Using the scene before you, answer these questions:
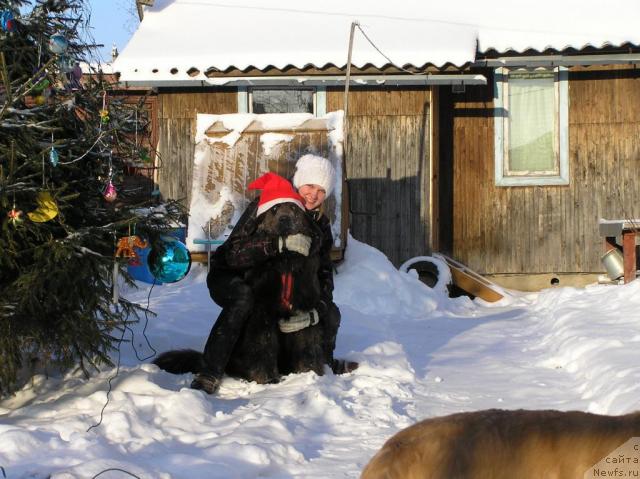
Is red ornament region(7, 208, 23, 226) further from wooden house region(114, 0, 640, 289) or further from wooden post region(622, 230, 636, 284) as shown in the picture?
wooden post region(622, 230, 636, 284)

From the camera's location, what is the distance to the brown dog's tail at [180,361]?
5688mm

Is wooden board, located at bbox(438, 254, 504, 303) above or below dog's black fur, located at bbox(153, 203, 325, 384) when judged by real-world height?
below

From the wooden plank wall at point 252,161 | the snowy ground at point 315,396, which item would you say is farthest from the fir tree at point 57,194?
the wooden plank wall at point 252,161

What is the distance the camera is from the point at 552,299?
32.6 ft

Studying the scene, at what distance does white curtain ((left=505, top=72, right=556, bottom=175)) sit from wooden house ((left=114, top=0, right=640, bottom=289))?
2cm

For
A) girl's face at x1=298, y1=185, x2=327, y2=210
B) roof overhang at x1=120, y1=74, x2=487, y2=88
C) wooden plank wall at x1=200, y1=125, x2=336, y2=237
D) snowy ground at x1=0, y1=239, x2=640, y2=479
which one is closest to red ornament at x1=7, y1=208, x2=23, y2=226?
snowy ground at x1=0, y1=239, x2=640, y2=479

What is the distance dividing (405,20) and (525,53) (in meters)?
1.98

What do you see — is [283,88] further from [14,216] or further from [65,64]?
[14,216]

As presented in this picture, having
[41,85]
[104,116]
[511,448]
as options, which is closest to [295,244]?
[104,116]

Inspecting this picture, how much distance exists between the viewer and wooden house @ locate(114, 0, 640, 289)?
11.4 m

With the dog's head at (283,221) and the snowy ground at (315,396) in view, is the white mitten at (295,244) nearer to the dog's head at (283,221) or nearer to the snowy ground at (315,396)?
the dog's head at (283,221)

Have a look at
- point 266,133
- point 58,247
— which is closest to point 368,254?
point 266,133

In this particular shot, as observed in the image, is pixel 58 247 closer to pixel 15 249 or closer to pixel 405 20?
pixel 15 249

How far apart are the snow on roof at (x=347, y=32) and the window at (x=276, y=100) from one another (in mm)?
676
